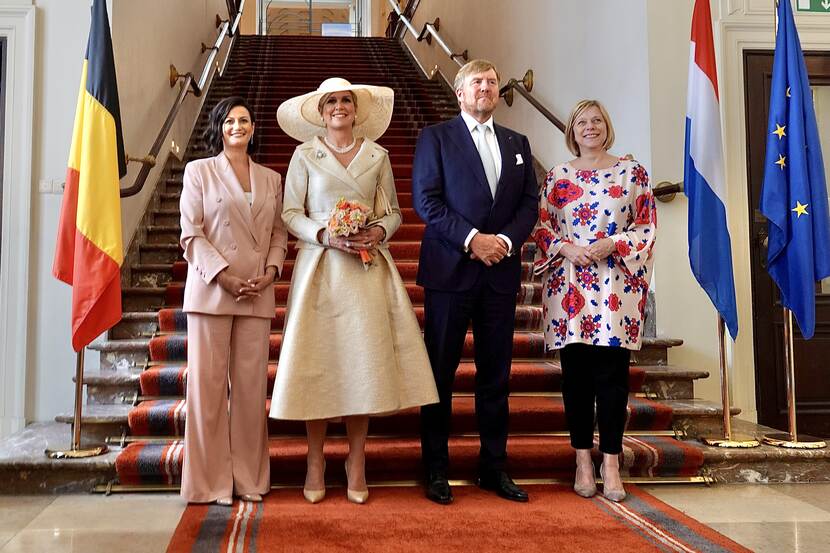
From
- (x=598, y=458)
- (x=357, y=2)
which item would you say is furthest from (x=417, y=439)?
(x=357, y=2)

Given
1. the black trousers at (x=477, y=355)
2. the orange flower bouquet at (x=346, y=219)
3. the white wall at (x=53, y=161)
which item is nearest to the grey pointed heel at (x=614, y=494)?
the black trousers at (x=477, y=355)

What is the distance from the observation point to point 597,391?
9.65ft

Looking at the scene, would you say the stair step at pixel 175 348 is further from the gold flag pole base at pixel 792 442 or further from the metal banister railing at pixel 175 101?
the gold flag pole base at pixel 792 442

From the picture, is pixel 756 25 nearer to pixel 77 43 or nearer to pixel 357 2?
pixel 77 43

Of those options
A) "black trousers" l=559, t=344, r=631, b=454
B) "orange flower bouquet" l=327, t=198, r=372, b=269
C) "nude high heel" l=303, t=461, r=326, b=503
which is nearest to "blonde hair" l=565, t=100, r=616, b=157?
"black trousers" l=559, t=344, r=631, b=454

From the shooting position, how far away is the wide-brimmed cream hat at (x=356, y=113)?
117 inches

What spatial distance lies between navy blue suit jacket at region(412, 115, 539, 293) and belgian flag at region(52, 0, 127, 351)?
1344mm

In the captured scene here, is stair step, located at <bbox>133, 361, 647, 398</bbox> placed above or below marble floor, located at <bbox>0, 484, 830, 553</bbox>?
above

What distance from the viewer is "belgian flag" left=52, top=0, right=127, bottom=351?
3.17 m

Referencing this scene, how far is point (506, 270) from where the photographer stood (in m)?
2.89

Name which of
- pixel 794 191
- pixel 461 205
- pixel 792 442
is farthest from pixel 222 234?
pixel 792 442

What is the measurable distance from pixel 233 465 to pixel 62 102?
7.78 feet

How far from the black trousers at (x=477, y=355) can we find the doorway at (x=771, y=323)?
83.8 inches

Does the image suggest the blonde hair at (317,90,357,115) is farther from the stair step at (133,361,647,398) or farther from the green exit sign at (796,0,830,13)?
the green exit sign at (796,0,830,13)
